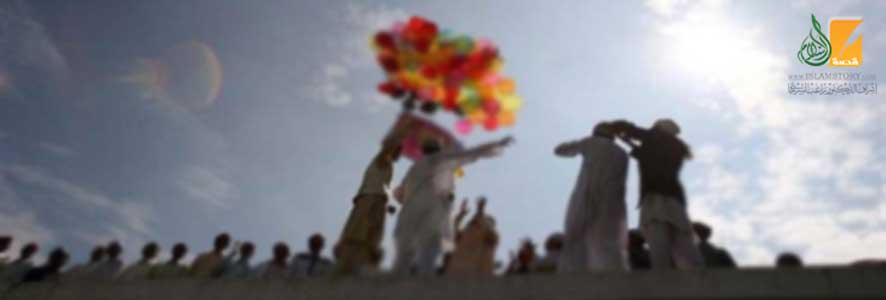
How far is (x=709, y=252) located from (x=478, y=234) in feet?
9.41

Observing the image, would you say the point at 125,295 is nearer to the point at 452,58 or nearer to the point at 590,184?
the point at 452,58

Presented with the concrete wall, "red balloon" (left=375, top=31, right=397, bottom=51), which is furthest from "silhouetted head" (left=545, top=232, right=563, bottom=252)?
"red balloon" (left=375, top=31, right=397, bottom=51)

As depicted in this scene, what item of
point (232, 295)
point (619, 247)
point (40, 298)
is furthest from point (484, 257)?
point (40, 298)

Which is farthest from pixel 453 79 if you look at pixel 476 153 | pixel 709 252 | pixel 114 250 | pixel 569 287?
pixel 114 250

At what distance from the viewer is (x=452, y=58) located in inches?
248

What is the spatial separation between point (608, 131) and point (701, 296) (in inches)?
112

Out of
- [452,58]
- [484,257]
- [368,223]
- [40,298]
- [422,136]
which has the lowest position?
[40,298]

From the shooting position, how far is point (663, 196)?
6.09 metres

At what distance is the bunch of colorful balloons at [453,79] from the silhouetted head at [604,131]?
1.39 metres

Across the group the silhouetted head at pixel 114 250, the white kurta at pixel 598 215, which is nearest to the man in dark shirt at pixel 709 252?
the white kurta at pixel 598 215

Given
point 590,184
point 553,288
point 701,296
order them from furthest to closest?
point 590,184 < point 553,288 < point 701,296

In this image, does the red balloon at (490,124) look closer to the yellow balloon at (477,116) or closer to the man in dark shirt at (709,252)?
the yellow balloon at (477,116)

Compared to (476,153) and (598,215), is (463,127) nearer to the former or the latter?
(476,153)

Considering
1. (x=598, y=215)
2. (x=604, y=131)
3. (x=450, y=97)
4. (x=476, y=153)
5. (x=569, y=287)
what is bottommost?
(x=569, y=287)
